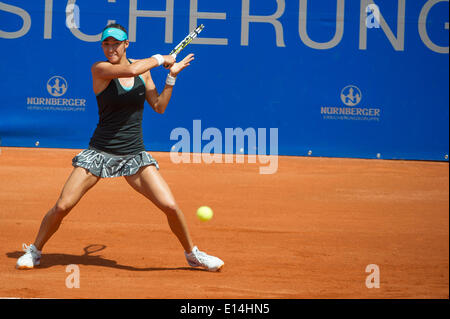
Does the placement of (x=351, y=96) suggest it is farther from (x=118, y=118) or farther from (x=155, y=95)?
(x=118, y=118)

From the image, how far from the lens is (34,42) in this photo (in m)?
7.82

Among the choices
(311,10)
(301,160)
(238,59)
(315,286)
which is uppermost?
(311,10)

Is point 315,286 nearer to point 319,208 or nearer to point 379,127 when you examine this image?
point 319,208

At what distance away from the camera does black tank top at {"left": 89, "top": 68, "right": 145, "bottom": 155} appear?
12.3 ft

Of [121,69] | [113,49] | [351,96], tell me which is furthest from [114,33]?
[351,96]

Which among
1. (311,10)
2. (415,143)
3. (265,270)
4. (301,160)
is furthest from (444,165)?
A: (265,270)

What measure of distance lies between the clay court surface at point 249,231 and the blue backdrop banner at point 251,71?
39cm

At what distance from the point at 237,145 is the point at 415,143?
243 centimetres

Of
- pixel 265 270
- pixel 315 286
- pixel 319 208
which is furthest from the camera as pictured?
pixel 319 208

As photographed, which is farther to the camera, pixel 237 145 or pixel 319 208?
pixel 237 145

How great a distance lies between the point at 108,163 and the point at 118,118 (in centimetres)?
30

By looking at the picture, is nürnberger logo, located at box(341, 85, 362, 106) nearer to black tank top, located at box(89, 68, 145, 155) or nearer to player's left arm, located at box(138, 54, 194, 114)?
player's left arm, located at box(138, 54, 194, 114)

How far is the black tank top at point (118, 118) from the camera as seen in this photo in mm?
3738

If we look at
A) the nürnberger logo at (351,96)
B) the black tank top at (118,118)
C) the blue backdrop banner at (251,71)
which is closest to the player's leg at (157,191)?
the black tank top at (118,118)
